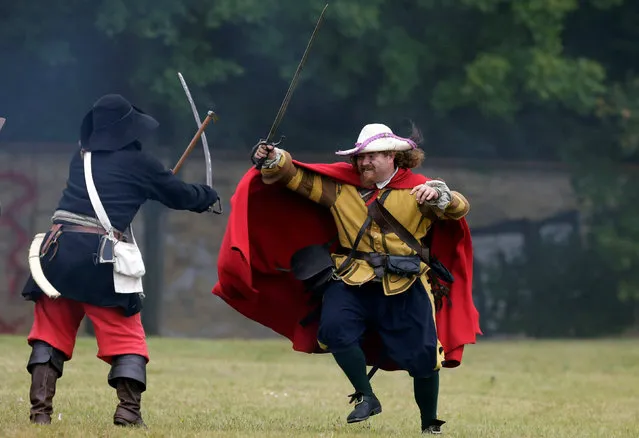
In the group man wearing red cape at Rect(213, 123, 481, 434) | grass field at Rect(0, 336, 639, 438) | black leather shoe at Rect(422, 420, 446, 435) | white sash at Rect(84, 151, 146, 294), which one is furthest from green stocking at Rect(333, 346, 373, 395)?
white sash at Rect(84, 151, 146, 294)

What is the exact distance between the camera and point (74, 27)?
1817 centimetres

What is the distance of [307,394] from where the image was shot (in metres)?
12.2

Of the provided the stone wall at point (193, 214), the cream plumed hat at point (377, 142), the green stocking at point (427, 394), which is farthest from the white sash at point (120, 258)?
the stone wall at point (193, 214)

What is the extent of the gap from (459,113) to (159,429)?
1400 centimetres

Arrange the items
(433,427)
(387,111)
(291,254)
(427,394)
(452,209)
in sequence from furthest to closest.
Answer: (387,111) < (291,254) < (433,427) < (427,394) < (452,209)

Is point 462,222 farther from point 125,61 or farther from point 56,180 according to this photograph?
point 56,180

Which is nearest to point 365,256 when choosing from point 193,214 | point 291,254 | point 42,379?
point 291,254

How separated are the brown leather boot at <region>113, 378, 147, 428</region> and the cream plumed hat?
1725mm

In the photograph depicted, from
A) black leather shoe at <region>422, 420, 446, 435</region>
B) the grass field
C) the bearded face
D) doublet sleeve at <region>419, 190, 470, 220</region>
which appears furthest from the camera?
the grass field

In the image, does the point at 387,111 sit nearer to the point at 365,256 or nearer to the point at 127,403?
the point at 365,256

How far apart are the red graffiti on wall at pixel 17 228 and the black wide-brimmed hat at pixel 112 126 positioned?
12.5m

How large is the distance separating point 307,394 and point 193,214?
9356mm

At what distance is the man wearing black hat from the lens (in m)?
7.88

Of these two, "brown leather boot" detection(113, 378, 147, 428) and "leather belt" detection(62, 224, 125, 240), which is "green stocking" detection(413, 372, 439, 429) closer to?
"brown leather boot" detection(113, 378, 147, 428)
